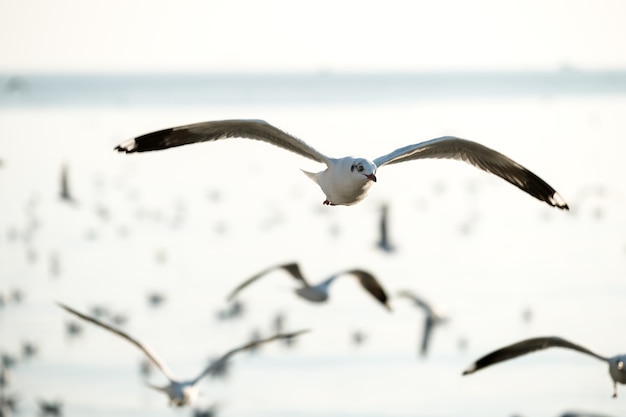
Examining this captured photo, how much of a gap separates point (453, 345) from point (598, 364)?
62.4 inches

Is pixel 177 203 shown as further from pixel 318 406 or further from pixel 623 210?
pixel 318 406

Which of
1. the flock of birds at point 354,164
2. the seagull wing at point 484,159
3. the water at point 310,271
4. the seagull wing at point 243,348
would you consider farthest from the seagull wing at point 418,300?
the seagull wing at point 484,159

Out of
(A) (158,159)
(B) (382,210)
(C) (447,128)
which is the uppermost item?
(C) (447,128)

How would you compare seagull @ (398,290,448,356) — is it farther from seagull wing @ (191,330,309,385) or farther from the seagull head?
the seagull head

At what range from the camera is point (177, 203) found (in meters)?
24.4

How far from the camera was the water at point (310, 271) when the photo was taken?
15.2 metres

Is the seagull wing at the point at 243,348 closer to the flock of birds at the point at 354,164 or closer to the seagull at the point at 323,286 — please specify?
the flock of birds at the point at 354,164

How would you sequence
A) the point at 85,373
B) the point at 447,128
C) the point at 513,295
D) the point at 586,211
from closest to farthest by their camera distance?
the point at 85,373
the point at 513,295
the point at 586,211
the point at 447,128

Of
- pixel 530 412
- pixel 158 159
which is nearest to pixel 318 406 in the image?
pixel 530 412

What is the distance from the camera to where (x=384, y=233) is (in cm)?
1962

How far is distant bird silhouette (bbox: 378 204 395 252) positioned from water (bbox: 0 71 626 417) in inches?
13.5

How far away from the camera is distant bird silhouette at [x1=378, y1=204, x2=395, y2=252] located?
63.7ft

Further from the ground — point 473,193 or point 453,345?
point 473,193

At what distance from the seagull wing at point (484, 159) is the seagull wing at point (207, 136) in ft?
2.42
